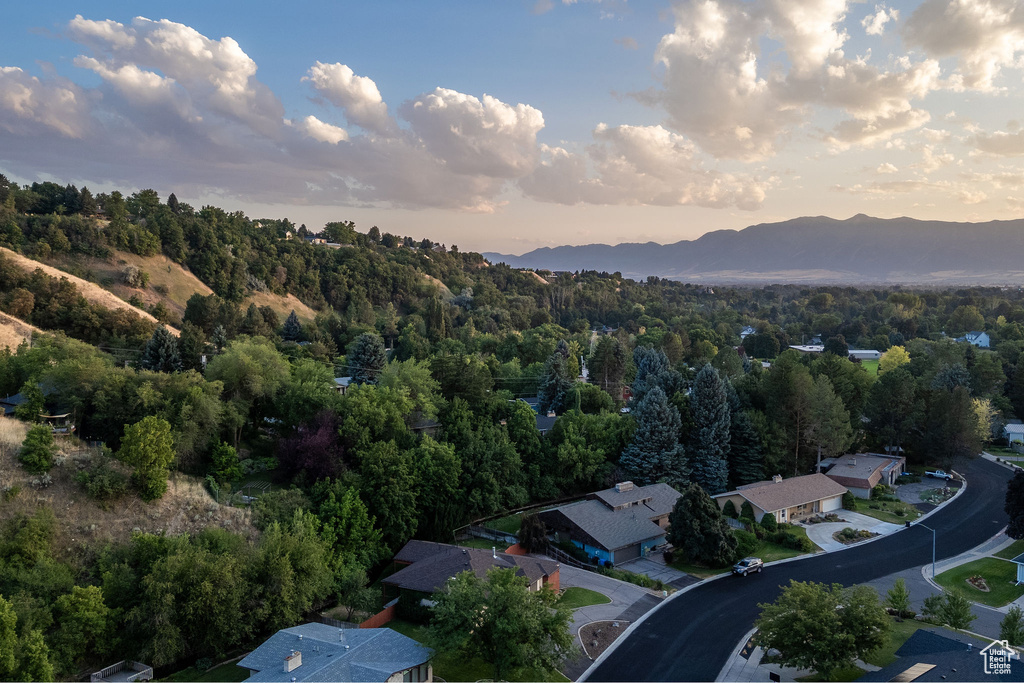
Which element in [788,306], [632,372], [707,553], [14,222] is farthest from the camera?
[788,306]

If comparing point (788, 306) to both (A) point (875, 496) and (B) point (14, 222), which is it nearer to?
(A) point (875, 496)

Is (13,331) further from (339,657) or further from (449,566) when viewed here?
(339,657)

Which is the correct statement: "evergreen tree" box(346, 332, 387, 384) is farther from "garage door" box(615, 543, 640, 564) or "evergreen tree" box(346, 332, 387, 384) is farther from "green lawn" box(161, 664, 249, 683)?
"green lawn" box(161, 664, 249, 683)

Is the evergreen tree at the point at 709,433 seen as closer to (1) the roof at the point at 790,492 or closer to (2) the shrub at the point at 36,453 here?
(1) the roof at the point at 790,492

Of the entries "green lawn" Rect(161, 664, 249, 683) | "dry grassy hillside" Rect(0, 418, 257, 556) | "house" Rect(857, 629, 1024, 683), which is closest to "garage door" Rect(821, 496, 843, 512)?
"house" Rect(857, 629, 1024, 683)

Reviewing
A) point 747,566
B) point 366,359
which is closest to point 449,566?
point 747,566

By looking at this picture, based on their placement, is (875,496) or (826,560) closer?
(826,560)

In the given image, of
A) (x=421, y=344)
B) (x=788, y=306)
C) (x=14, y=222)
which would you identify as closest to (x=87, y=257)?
(x=14, y=222)

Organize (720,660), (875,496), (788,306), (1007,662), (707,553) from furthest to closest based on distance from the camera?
(788,306)
(875,496)
(707,553)
(720,660)
(1007,662)
